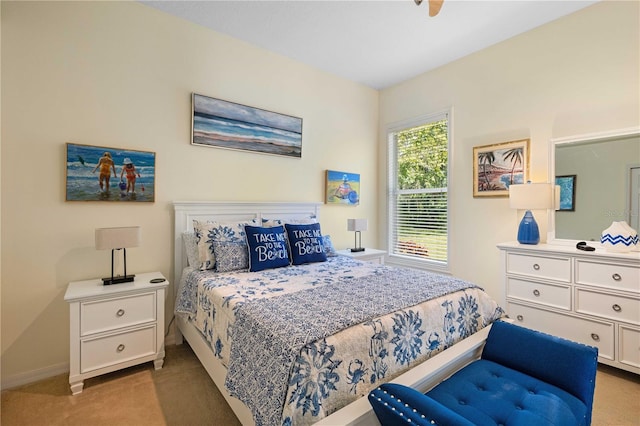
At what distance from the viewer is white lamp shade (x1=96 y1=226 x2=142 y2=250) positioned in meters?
2.06

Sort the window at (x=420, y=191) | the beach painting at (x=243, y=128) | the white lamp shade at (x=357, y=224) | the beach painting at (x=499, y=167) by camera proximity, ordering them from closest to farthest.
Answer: the beach painting at (x=243, y=128) < the beach painting at (x=499, y=167) < the white lamp shade at (x=357, y=224) < the window at (x=420, y=191)

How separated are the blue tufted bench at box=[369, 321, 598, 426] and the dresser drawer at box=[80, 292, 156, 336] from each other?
180cm

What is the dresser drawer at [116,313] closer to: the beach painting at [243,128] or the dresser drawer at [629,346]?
the beach painting at [243,128]

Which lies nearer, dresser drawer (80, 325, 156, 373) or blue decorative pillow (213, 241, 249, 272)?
dresser drawer (80, 325, 156, 373)

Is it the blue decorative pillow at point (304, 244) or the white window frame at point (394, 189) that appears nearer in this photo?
the blue decorative pillow at point (304, 244)

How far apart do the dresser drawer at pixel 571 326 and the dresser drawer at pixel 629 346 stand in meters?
0.05

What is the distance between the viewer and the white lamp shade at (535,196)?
2555 millimetres

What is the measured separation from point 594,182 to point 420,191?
172cm

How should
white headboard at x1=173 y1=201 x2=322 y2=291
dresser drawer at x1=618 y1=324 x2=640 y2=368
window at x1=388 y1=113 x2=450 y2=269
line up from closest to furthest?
dresser drawer at x1=618 y1=324 x2=640 y2=368 < white headboard at x1=173 y1=201 x2=322 y2=291 < window at x1=388 y1=113 x2=450 y2=269

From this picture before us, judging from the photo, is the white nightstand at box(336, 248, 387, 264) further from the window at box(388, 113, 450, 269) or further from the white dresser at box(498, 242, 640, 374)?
the white dresser at box(498, 242, 640, 374)

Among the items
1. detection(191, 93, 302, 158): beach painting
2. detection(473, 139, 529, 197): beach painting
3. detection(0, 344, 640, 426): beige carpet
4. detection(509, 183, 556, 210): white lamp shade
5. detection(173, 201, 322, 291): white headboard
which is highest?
detection(191, 93, 302, 158): beach painting

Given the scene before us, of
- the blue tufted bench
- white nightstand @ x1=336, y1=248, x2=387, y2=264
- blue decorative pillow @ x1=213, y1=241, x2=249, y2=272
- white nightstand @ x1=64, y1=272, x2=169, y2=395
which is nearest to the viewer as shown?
the blue tufted bench

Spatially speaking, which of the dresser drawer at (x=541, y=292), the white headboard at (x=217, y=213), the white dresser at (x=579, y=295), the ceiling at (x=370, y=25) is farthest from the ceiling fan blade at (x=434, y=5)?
the dresser drawer at (x=541, y=292)

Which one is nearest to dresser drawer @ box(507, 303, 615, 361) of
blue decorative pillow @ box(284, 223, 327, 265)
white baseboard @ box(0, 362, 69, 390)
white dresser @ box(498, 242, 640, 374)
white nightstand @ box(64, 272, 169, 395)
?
white dresser @ box(498, 242, 640, 374)
